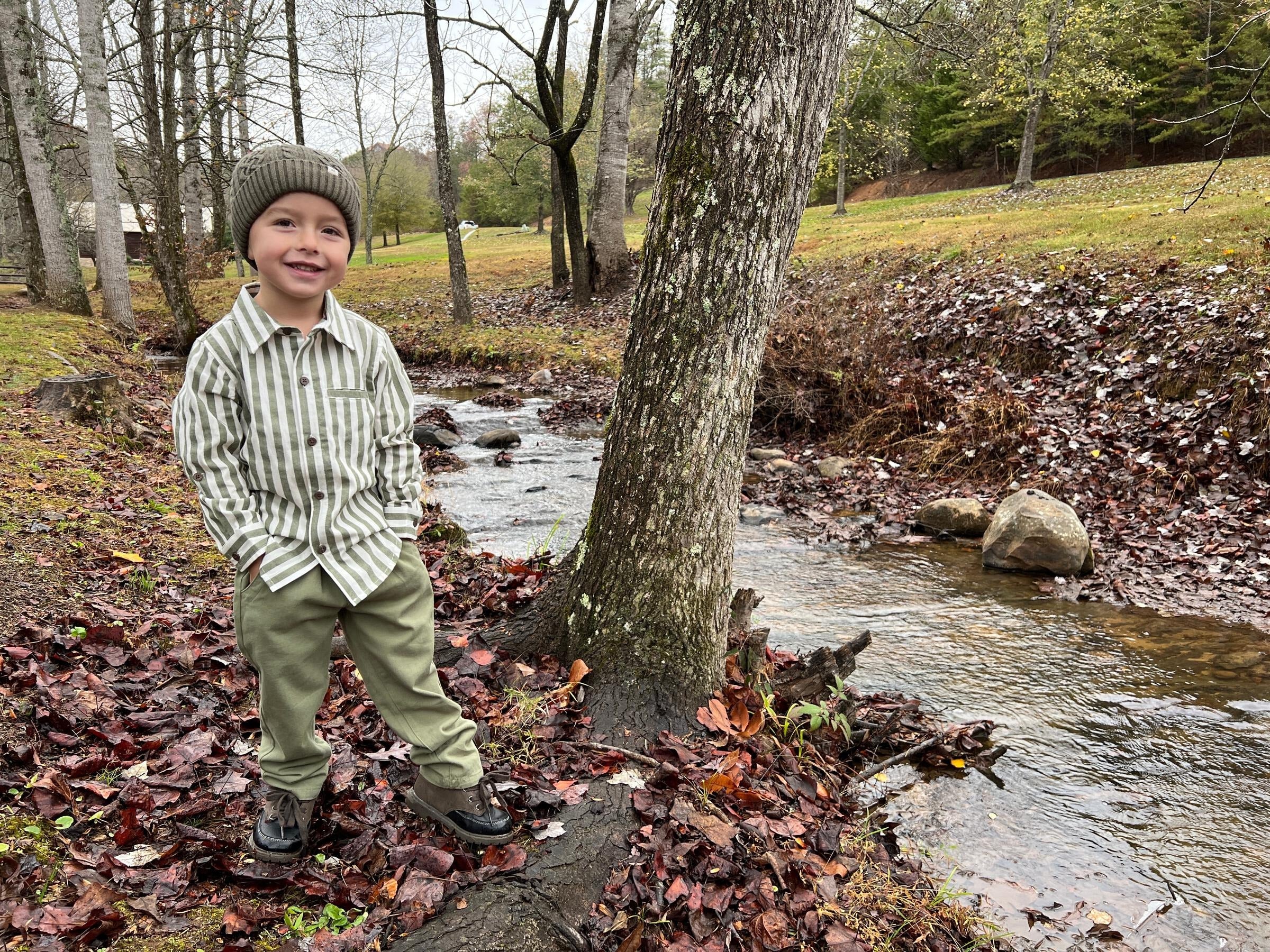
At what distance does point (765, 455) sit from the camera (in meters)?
9.55

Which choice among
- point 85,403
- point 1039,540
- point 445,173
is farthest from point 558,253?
point 1039,540

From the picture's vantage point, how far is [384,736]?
130 inches

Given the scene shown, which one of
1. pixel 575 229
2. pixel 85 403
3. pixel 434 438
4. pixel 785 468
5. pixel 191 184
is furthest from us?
pixel 191 184

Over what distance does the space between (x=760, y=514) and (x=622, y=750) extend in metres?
4.89

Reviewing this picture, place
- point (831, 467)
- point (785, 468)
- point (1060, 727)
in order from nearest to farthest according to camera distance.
Answer: point (1060, 727), point (831, 467), point (785, 468)

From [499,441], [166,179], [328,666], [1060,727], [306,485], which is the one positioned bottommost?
[1060,727]

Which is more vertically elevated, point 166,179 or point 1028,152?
point 1028,152

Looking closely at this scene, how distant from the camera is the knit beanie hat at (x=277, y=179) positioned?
221 centimetres

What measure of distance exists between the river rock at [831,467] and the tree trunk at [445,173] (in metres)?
9.87

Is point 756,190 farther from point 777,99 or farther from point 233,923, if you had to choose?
point 233,923

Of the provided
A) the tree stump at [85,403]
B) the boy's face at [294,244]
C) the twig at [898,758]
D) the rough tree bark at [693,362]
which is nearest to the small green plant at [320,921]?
the rough tree bark at [693,362]

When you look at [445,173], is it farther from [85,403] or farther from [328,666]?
[328,666]

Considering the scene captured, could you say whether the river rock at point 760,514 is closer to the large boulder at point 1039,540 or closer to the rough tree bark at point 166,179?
the large boulder at point 1039,540

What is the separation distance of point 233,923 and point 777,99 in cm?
328
